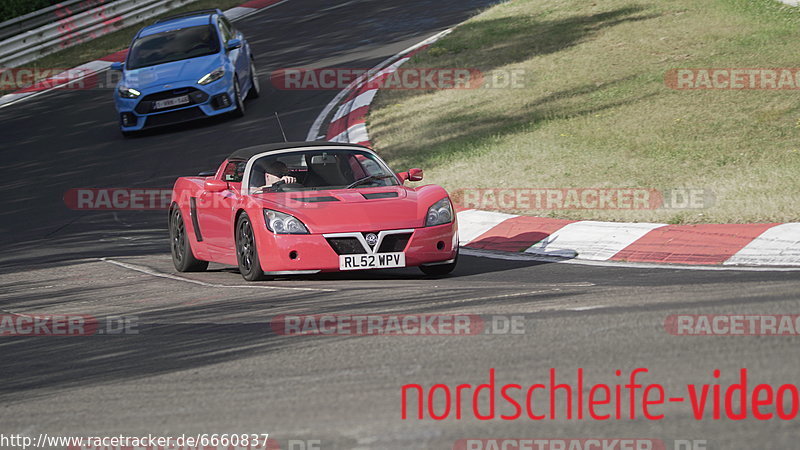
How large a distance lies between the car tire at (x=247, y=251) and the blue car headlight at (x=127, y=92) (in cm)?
948

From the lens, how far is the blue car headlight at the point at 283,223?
371 inches

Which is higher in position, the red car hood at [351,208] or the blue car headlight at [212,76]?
the blue car headlight at [212,76]

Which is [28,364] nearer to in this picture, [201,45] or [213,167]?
[213,167]

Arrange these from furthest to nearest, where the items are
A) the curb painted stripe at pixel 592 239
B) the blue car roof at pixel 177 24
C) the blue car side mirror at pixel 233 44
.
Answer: the blue car roof at pixel 177 24 → the blue car side mirror at pixel 233 44 → the curb painted stripe at pixel 592 239

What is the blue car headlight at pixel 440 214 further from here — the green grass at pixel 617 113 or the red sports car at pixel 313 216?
the green grass at pixel 617 113

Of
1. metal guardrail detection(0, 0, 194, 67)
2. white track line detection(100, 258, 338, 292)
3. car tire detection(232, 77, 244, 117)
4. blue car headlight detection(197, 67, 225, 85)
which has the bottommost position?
white track line detection(100, 258, 338, 292)

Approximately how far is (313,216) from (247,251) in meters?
0.79

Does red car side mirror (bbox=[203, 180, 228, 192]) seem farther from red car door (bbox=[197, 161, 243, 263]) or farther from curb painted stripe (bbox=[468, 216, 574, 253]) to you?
curb painted stripe (bbox=[468, 216, 574, 253])

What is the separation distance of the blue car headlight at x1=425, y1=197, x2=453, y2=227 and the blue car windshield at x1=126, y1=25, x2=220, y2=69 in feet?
35.1

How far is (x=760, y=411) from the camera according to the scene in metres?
4.77

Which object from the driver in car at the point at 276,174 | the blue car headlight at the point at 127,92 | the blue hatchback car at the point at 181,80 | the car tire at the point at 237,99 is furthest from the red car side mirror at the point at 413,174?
the blue car headlight at the point at 127,92

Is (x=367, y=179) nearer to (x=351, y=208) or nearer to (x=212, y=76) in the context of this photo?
(x=351, y=208)

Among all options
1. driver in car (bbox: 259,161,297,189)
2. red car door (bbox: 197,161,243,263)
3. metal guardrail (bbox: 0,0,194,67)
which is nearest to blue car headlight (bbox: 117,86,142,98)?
red car door (bbox: 197,161,243,263)

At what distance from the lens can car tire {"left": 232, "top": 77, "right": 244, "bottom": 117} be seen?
19.4 meters
